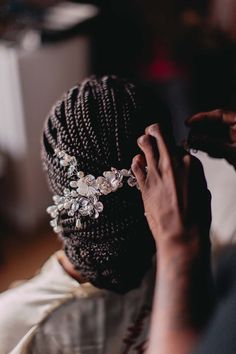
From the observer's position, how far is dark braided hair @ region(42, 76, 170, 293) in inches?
32.0

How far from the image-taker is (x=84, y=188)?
82 cm

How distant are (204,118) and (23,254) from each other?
136cm

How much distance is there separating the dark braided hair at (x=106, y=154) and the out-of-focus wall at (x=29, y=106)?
3.56ft

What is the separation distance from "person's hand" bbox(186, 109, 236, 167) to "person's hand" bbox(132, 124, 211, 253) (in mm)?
249

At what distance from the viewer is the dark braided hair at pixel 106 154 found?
813 millimetres

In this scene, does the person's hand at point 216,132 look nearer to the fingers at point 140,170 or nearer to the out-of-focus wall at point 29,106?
the fingers at point 140,170

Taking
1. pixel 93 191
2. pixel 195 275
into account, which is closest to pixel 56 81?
pixel 93 191

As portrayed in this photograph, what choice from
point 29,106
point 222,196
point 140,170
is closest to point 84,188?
point 140,170

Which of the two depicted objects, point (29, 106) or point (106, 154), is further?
point (29, 106)

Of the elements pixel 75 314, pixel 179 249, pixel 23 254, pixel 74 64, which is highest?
pixel 74 64

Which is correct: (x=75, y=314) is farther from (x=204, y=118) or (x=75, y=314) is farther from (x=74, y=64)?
(x=74, y=64)

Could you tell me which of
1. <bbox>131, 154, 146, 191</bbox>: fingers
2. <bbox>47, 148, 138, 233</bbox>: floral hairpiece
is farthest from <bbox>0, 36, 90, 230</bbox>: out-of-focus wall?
<bbox>131, 154, 146, 191</bbox>: fingers

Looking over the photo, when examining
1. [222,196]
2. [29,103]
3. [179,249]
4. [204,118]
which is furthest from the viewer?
[29,103]

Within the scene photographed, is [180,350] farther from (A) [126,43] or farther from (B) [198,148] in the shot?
(A) [126,43]
